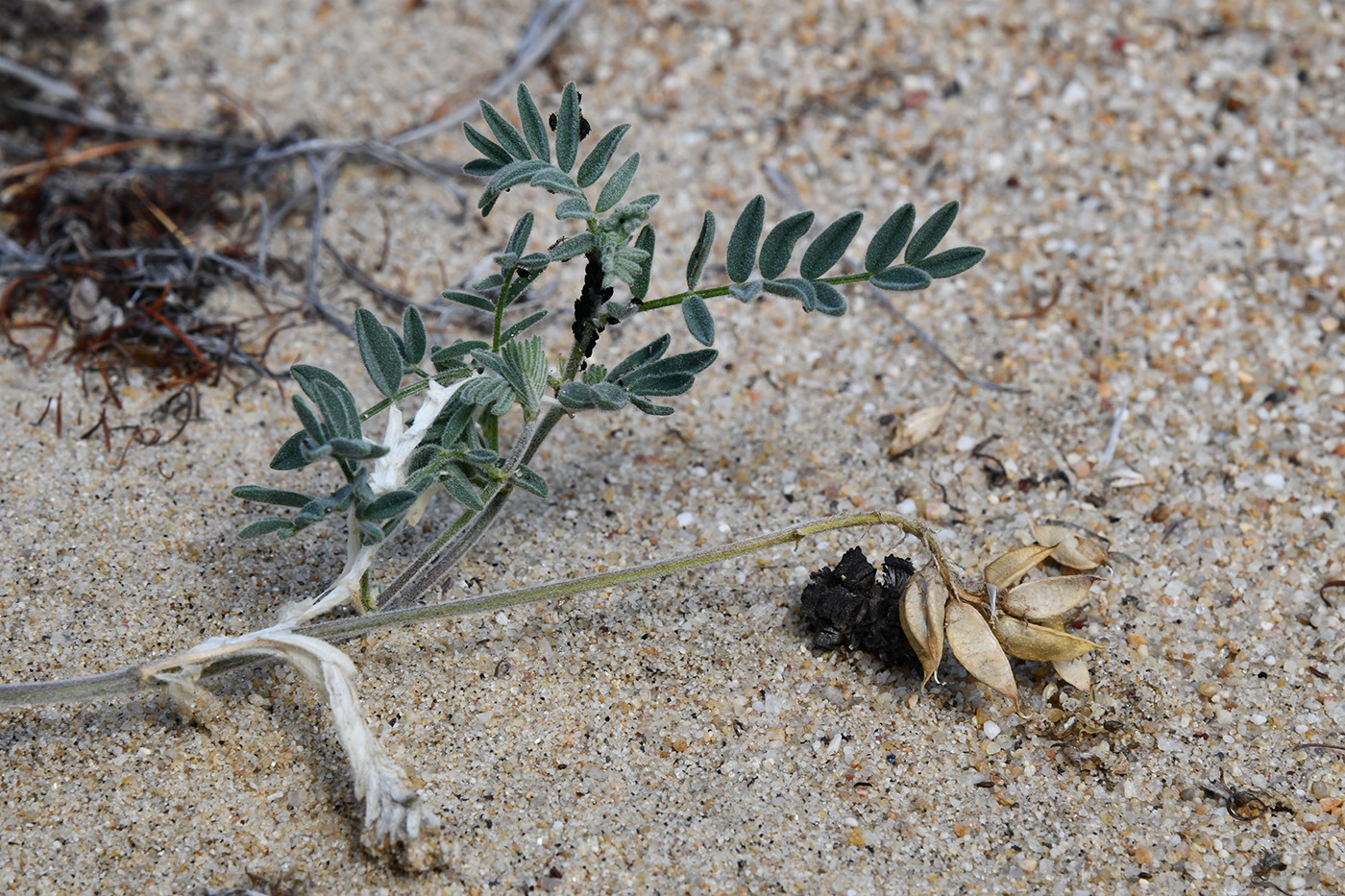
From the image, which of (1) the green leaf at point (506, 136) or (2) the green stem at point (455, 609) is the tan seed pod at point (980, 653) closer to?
(2) the green stem at point (455, 609)

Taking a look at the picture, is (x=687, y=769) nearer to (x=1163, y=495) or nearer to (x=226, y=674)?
(x=226, y=674)

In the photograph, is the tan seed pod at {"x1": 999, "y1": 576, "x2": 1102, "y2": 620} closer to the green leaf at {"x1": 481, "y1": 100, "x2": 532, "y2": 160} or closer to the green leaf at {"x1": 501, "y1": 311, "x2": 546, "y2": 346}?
the green leaf at {"x1": 501, "y1": 311, "x2": 546, "y2": 346}

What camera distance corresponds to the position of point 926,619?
160cm

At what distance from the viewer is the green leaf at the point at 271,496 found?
55.9 inches

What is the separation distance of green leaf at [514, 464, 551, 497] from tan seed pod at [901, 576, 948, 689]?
1.81 feet

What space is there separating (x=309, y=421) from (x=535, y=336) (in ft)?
1.07

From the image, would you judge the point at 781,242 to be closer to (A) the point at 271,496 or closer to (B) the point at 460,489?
(B) the point at 460,489

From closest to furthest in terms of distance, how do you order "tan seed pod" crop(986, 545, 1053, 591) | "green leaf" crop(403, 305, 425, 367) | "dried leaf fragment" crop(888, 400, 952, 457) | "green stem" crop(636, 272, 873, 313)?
1. "green stem" crop(636, 272, 873, 313)
2. "green leaf" crop(403, 305, 425, 367)
3. "tan seed pod" crop(986, 545, 1053, 591)
4. "dried leaf fragment" crop(888, 400, 952, 457)

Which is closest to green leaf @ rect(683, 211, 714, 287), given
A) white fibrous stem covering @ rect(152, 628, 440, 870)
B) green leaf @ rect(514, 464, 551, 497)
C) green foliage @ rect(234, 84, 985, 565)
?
green foliage @ rect(234, 84, 985, 565)

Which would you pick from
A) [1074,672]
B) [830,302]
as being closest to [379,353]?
[830,302]

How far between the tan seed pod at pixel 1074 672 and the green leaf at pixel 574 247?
91 centimetres

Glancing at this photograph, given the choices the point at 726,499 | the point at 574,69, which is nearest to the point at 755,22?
the point at 574,69

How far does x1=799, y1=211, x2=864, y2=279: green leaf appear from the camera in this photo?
1486 mm

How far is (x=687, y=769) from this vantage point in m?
1.59
